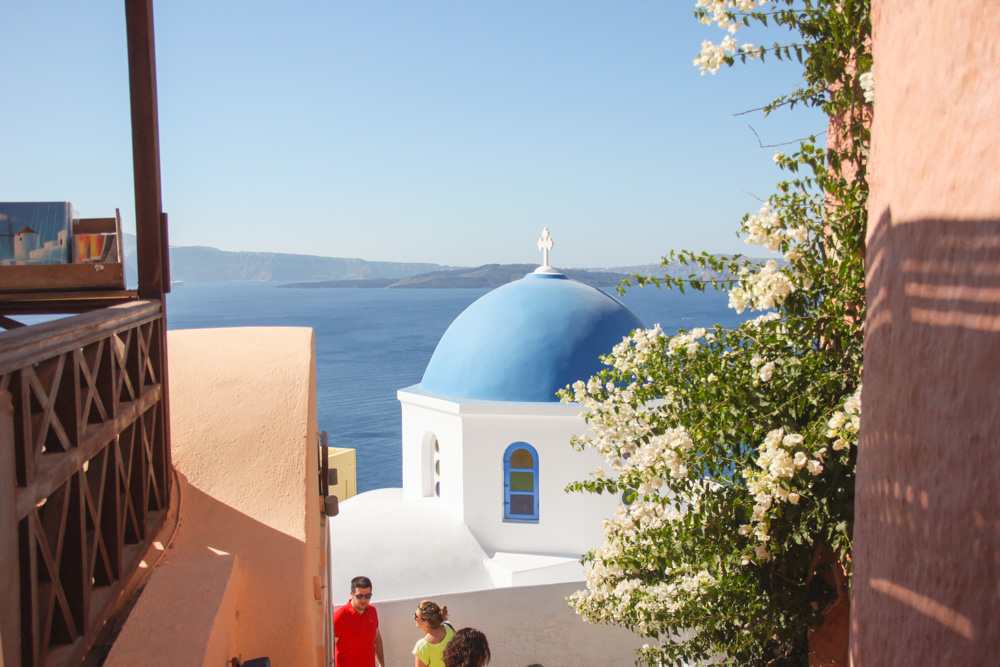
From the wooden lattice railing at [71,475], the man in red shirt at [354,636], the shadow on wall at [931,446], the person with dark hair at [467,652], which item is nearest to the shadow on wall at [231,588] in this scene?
the wooden lattice railing at [71,475]

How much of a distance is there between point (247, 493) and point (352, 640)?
92.5 inches

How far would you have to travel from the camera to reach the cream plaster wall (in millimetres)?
3656

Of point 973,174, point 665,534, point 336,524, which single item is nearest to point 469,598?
point 336,524

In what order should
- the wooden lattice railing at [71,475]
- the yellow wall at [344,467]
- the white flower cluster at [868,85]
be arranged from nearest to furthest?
the wooden lattice railing at [71,475] → the white flower cluster at [868,85] → the yellow wall at [344,467]

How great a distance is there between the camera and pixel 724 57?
3.86 meters

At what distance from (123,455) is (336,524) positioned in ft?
22.4

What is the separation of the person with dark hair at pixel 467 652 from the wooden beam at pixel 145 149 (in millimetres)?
2289

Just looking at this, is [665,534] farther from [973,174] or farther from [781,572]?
[973,174]

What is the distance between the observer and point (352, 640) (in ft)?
19.6

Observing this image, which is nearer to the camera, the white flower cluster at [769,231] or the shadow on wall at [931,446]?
the shadow on wall at [931,446]

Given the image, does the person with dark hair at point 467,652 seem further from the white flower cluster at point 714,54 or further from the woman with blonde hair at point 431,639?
the white flower cluster at point 714,54

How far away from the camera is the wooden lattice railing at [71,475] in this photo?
6.75 feet

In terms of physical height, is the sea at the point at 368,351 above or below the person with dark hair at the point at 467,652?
below

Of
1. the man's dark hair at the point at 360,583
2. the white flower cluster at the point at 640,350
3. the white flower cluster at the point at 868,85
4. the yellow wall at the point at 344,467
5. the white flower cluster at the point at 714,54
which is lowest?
the yellow wall at the point at 344,467
